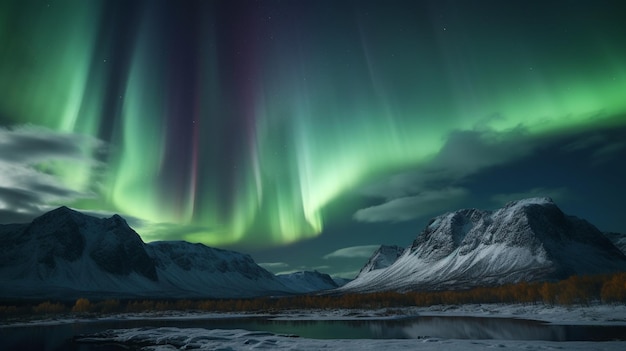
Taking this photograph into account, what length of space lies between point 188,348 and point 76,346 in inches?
1075

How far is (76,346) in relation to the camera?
7725cm

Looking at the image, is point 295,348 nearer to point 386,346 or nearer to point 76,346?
point 386,346

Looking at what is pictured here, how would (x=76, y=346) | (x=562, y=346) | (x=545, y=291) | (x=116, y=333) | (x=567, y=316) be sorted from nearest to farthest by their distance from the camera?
1. (x=562, y=346)
2. (x=76, y=346)
3. (x=116, y=333)
4. (x=567, y=316)
5. (x=545, y=291)

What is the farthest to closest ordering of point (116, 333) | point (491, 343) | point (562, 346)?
point (116, 333) → point (491, 343) → point (562, 346)

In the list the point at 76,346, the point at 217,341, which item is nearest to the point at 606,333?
the point at 217,341

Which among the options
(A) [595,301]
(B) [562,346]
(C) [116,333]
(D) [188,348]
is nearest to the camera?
(B) [562,346]

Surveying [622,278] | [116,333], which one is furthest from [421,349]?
[622,278]

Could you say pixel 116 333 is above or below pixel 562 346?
above

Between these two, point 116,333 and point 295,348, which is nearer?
point 295,348

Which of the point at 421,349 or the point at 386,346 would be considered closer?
the point at 421,349

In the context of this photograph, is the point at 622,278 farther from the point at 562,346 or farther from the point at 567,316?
the point at 562,346

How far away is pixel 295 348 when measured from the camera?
198 feet

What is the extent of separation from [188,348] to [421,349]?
120 feet

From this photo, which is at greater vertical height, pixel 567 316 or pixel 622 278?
pixel 622 278
